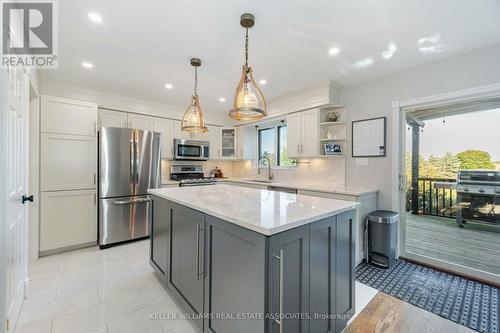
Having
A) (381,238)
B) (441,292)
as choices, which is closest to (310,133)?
(381,238)

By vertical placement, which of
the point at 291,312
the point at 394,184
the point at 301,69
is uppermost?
the point at 301,69

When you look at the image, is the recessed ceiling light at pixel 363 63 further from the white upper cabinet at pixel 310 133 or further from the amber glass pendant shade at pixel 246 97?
the amber glass pendant shade at pixel 246 97

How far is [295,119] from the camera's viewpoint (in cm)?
398

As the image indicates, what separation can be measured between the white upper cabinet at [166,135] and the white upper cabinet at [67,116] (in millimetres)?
1088

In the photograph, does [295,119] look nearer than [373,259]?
No

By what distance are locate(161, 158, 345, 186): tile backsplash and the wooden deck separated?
1185 mm

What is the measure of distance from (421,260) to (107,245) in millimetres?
4469

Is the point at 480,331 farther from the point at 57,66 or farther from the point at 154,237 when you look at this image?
the point at 57,66

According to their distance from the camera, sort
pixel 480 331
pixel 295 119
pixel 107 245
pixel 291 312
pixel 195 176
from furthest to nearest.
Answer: pixel 195 176
pixel 295 119
pixel 107 245
pixel 480 331
pixel 291 312

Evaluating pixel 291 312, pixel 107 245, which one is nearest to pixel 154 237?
pixel 107 245

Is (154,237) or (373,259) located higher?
(154,237)

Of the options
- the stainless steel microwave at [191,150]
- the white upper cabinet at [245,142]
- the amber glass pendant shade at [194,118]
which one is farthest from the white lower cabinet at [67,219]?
the white upper cabinet at [245,142]

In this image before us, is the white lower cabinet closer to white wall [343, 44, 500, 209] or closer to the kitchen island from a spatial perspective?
the kitchen island

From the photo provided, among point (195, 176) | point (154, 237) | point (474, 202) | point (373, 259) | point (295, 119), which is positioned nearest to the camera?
point (154, 237)
